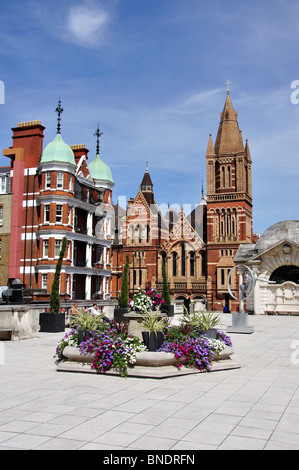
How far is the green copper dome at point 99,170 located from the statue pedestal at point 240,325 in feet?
96.3

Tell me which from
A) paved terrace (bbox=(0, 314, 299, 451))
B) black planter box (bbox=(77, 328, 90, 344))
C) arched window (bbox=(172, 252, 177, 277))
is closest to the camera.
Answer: paved terrace (bbox=(0, 314, 299, 451))

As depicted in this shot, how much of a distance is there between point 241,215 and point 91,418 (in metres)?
60.9

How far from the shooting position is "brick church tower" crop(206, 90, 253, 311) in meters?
64.6

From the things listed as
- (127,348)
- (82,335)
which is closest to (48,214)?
(82,335)

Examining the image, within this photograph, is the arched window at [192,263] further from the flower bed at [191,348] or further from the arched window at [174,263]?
the flower bed at [191,348]

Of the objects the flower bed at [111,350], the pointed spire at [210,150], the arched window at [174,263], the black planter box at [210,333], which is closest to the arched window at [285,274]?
the black planter box at [210,333]

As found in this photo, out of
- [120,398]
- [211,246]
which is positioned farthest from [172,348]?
[211,246]

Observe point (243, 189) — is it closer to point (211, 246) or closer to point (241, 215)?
point (241, 215)

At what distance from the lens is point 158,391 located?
8758 millimetres

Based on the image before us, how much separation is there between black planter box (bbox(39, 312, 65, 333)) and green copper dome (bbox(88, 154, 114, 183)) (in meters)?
27.7

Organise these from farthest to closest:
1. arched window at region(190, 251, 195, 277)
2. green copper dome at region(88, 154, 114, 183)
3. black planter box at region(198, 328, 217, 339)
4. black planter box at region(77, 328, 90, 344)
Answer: arched window at region(190, 251, 195, 277) → green copper dome at region(88, 154, 114, 183) → black planter box at region(198, 328, 217, 339) → black planter box at region(77, 328, 90, 344)

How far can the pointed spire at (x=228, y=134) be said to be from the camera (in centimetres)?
6950

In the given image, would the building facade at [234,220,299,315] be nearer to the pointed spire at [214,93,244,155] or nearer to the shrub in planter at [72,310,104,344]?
the shrub in planter at [72,310,104,344]

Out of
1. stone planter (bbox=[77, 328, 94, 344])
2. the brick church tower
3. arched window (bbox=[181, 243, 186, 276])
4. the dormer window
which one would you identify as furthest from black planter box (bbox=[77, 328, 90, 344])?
arched window (bbox=[181, 243, 186, 276])
